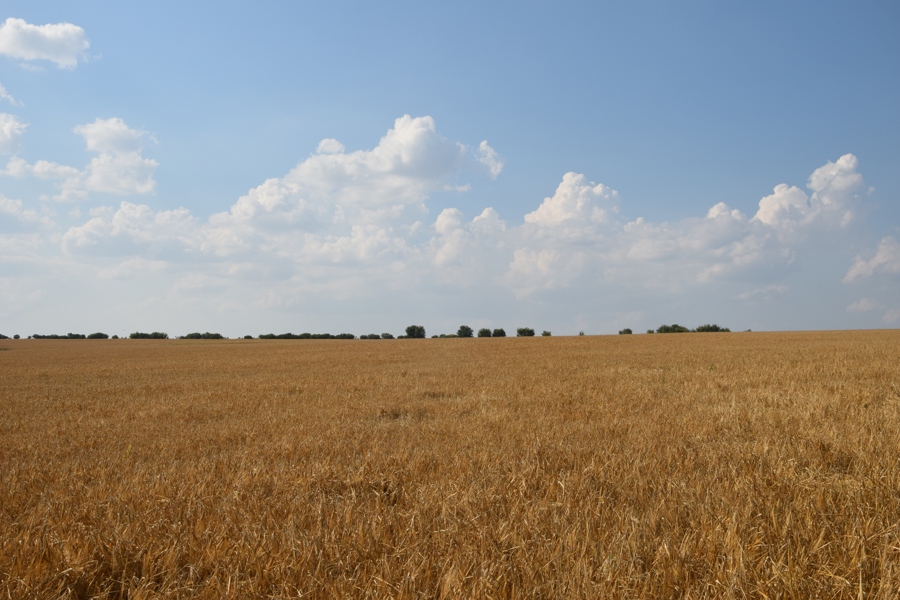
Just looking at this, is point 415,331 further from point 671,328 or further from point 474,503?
point 474,503

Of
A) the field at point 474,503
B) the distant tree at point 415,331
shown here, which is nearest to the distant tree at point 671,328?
the distant tree at point 415,331

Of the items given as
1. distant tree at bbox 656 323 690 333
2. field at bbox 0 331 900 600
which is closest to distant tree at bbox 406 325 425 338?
distant tree at bbox 656 323 690 333

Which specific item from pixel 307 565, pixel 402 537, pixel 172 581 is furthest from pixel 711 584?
pixel 172 581

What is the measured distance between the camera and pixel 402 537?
3.59m

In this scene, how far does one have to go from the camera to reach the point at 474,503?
13.7ft

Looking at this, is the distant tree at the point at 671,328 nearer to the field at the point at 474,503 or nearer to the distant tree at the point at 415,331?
the distant tree at the point at 415,331

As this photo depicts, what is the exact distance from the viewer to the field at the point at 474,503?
300 cm

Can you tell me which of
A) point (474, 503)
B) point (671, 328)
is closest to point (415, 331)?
point (671, 328)

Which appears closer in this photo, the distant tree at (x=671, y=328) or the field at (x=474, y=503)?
the field at (x=474, y=503)

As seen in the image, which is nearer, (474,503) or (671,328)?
(474,503)

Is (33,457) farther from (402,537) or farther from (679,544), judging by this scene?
(679,544)

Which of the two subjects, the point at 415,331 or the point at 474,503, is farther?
the point at 415,331

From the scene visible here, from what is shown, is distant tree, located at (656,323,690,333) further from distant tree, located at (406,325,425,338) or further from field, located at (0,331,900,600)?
field, located at (0,331,900,600)

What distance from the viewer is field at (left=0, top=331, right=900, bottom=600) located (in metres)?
3.00
